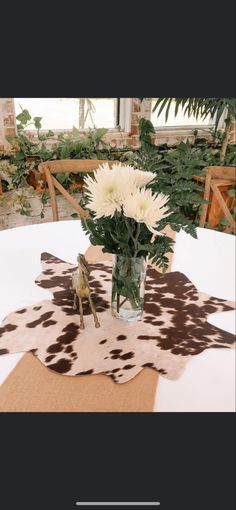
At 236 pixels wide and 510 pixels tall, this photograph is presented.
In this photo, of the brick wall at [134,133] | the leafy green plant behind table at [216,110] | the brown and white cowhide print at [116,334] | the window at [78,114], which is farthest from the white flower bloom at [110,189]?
the leafy green plant behind table at [216,110]

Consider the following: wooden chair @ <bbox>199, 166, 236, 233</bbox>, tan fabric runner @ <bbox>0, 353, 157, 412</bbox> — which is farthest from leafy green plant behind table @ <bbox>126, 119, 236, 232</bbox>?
wooden chair @ <bbox>199, 166, 236, 233</bbox>

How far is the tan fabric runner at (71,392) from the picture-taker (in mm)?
585

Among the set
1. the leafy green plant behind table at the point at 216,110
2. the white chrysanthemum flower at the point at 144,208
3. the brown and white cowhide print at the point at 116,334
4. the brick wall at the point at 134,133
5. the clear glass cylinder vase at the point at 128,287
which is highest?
the leafy green plant behind table at the point at 216,110

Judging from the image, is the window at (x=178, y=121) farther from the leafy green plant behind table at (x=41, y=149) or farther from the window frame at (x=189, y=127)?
the leafy green plant behind table at (x=41, y=149)

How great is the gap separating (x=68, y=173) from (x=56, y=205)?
0.24 metres

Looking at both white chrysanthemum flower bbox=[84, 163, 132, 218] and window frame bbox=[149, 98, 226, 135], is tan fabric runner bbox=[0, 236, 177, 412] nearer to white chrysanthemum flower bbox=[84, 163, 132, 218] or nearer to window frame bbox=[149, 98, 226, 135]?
white chrysanthemum flower bbox=[84, 163, 132, 218]

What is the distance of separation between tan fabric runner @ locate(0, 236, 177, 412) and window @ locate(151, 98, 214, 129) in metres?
1.57

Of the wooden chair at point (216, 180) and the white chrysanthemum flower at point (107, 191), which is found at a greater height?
the white chrysanthemum flower at point (107, 191)

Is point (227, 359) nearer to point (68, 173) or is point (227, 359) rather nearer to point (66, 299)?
point (66, 299)

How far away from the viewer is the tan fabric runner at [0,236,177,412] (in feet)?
1.92

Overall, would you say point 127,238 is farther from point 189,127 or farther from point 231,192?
point 189,127

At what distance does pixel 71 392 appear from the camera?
61cm

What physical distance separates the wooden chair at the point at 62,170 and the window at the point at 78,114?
14.5 inches
